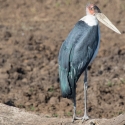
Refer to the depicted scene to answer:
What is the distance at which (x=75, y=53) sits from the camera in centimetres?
696

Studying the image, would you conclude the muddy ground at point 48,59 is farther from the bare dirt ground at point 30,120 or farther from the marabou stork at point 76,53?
the marabou stork at point 76,53

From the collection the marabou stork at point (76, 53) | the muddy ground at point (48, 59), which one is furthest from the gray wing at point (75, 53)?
the muddy ground at point (48, 59)

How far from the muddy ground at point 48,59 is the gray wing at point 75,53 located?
2.04 meters

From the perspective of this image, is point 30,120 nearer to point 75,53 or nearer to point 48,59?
point 75,53

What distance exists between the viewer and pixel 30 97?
9.73 metres

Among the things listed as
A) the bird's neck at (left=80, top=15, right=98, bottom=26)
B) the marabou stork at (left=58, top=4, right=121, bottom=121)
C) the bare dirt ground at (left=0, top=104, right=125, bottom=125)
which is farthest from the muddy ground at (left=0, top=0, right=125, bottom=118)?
the bird's neck at (left=80, top=15, right=98, bottom=26)

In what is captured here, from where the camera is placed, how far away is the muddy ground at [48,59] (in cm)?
949

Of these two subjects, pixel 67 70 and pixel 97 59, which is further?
pixel 97 59

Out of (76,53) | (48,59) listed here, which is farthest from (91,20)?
(48,59)

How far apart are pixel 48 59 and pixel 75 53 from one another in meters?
4.77

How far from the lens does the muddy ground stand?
31.1 ft

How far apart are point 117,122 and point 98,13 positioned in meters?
1.56

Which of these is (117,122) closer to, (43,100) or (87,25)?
(87,25)

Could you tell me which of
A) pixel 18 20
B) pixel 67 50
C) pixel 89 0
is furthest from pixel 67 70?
pixel 89 0
